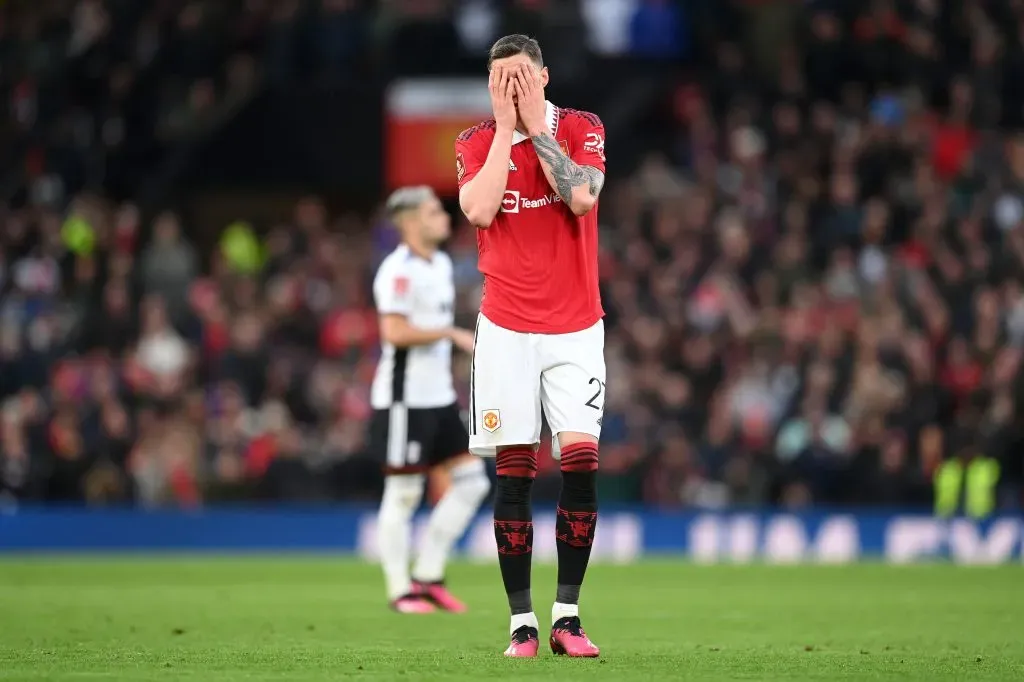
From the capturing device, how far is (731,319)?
22.0 m

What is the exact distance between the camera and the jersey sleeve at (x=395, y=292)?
11750 mm

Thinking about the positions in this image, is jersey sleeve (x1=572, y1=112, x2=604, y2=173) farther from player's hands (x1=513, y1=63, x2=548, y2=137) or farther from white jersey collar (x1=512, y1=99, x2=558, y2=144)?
player's hands (x1=513, y1=63, x2=548, y2=137)

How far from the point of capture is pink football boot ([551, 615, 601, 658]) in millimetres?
7934

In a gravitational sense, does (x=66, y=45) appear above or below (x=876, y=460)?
above


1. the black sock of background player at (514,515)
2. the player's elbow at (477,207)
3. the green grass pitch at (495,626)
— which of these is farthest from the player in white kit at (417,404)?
the player's elbow at (477,207)

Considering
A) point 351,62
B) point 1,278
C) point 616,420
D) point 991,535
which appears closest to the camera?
point 991,535

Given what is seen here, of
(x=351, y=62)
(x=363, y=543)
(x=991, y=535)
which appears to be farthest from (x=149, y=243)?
(x=991, y=535)

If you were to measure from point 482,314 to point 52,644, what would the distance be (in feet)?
8.75

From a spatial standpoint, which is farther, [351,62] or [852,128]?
[351,62]

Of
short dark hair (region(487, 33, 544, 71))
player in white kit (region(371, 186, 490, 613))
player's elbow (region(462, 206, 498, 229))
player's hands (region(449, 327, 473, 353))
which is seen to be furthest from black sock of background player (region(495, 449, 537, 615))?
player in white kit (region(371, 186, 490, 613))

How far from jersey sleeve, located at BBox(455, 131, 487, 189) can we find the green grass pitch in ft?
7.17

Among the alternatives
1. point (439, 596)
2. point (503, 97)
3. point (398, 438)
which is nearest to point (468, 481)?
point (398, 438)

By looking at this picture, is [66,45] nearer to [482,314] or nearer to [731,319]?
[731,319]

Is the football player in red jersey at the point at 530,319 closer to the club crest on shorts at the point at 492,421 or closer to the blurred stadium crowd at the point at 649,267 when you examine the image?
the club crest on shorts at the point at 492,421
